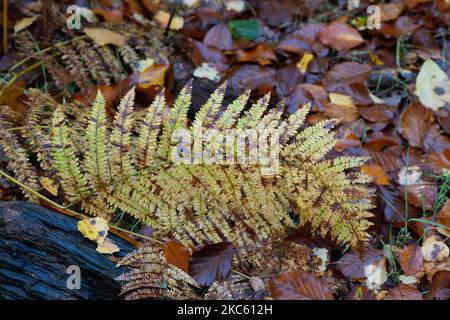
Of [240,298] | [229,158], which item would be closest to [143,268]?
[240,298]

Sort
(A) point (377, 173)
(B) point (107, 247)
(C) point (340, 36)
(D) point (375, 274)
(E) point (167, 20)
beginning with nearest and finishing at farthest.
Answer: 1. (B) point (107, 247)
2. (D) point (375, 274)
3. (A) point (377, 173)
4. (C) point (340, 36)
5. (E) point (167, 20)

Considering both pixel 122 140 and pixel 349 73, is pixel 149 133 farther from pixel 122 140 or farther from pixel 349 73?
pixel 349 73

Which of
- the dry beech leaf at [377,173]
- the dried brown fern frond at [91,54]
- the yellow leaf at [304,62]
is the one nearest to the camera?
the dry beech leaf at [377,173]

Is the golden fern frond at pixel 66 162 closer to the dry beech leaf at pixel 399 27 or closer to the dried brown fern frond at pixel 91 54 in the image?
the dried brown fern frond at pixel 91 54

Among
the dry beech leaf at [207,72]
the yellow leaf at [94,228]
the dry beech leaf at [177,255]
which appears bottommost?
the dry beech leaf at [177,255]

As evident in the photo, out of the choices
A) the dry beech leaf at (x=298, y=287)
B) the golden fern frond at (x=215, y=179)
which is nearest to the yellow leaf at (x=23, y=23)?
the golden fern frond at (x=215, y=179)

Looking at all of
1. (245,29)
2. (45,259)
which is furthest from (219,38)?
(45,259)
